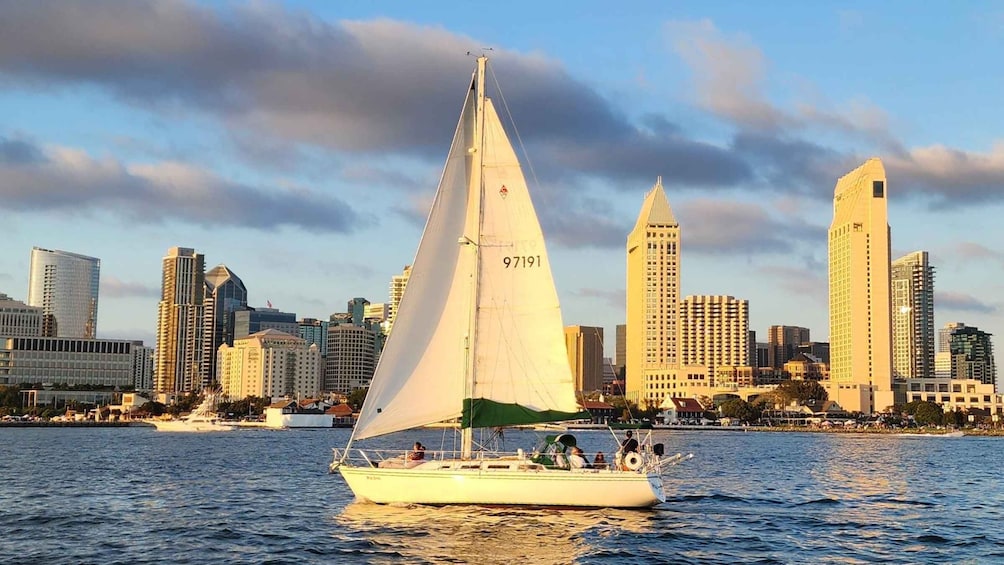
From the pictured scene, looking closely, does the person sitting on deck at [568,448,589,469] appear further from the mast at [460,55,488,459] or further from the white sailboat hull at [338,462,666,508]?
the mast at [460,55,488,459]

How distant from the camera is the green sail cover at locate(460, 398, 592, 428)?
3956 centimetres

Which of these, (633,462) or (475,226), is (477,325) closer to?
(475,226)

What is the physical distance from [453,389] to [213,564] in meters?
12.2

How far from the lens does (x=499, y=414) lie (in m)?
39.7

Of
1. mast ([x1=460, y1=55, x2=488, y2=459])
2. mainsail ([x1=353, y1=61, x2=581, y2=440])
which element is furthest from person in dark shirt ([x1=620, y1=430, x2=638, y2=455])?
mast ([x1=460, y1=55, x2=488, y2=459])

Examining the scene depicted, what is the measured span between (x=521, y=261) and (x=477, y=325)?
2926mm

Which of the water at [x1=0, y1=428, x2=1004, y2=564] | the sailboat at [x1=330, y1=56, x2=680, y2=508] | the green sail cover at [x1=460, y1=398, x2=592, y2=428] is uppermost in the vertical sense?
the sailboat at [x1=330, y1=56, x2=680, y2=508]

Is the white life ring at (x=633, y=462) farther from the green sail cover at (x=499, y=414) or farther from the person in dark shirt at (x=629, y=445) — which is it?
the green sail cover at (x=499, y=414)

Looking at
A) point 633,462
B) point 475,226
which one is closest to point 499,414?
point 633,462

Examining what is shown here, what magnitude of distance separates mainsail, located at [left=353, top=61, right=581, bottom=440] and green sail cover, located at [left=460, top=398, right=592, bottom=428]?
0.05 m

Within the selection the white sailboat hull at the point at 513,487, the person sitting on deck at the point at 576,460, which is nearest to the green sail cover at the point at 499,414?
the person sitting on deck at the point at 576,460

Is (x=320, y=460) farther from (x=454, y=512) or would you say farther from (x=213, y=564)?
(x=213, y=564)

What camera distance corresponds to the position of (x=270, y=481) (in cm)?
5828

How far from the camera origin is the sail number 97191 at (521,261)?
40188 millimetres
